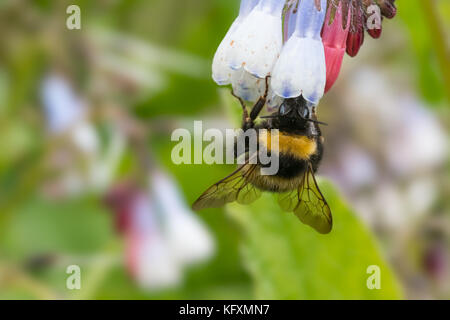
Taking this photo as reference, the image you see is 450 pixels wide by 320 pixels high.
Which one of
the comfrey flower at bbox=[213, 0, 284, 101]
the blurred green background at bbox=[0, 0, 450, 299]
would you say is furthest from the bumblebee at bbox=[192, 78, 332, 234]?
the blurred green background at bbox=[0, 0, 450, 299]

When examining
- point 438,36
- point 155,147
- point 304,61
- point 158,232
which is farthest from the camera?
point 155,147

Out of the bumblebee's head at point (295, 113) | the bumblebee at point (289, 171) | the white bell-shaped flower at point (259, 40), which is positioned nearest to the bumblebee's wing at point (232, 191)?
the bumblebee at point (289, 171)

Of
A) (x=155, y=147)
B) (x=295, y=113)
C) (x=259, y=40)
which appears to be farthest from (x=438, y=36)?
(x=155, y=147)

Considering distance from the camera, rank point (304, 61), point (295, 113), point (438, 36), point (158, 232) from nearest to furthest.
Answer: point (304, 61)
point (295, 113)
point (438, 36)
point (158, 232)

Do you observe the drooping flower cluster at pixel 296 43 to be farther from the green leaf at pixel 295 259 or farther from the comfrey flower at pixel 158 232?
the comfrey flower at pixel 158 232

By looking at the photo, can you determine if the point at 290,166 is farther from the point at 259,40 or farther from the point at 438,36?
the point at 438,36

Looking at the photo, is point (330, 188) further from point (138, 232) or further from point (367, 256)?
point (138, 232)
